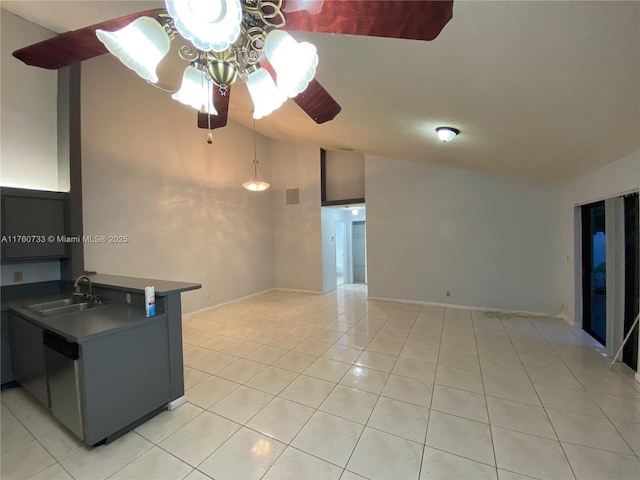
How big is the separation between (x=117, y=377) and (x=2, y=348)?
1.61 meters

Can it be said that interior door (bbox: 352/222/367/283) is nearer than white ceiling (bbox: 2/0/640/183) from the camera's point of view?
No

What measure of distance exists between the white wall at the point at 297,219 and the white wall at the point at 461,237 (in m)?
1.32

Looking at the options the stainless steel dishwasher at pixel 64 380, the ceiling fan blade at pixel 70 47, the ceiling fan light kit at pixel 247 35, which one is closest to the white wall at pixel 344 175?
the ceiling fan light kit at pixel 247 35

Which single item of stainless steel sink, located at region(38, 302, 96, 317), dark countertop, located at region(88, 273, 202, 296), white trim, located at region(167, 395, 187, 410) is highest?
dark countertop, located at region(88, 273, 202, 296)

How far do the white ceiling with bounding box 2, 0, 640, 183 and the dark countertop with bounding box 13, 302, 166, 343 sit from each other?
7.90 ft

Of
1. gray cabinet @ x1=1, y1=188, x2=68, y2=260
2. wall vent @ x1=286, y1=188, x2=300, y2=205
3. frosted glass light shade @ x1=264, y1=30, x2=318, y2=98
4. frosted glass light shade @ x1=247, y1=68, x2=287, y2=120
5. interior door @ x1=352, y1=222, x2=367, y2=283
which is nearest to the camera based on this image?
frosted glass light shade @ x1=264, y1=30, x2=318, y2=98

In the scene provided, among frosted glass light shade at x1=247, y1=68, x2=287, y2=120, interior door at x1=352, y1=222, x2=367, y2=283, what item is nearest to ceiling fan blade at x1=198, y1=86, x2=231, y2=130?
frosted glass light shade at x1=247, y1=68, x2=287, y2=120

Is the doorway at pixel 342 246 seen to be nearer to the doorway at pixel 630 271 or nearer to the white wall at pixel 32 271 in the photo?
the doorway at pixel 630 271

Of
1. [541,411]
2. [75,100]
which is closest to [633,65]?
[541,411]

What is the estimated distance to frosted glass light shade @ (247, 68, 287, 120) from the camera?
5.09 feet

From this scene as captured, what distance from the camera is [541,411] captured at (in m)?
2.11

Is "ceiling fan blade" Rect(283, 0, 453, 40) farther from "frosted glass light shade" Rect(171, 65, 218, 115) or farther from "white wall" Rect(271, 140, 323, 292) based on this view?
"white wall" Rect(271, 140, 323, 292)

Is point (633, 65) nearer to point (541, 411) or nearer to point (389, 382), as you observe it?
point (541, 411)

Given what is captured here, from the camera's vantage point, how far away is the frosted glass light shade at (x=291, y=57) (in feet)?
4.08
